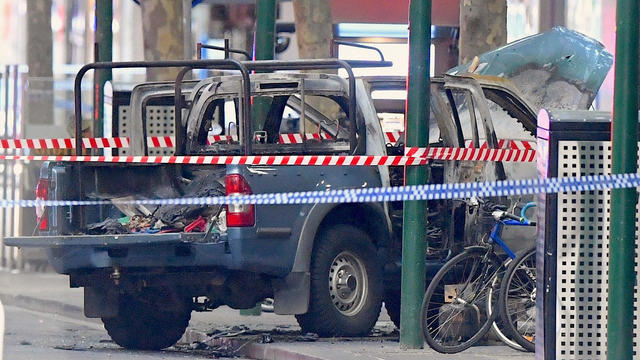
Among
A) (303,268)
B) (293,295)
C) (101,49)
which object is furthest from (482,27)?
(293,295)

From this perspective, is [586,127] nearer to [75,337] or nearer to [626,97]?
[626,97]

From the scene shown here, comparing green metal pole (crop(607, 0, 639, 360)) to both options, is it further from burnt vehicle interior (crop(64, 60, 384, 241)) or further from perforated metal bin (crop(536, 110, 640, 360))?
burnt vehicle interior (crop(64, 60, 384, 241))

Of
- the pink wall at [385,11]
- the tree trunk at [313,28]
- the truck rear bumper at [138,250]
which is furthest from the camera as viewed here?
the pink wall at [385,11]

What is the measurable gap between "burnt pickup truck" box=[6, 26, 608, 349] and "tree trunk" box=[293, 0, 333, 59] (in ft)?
22.3

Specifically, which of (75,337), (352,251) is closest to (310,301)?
(352,251)

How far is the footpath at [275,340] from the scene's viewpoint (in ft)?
38.0

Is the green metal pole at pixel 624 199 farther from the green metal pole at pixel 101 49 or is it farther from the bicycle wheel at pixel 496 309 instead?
the green metal pole at pixel 101 49

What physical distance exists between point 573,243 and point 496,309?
287 cm

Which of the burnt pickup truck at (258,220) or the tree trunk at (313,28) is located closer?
the burnt pickup truck at (258,220)

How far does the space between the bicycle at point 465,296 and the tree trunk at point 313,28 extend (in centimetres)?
870

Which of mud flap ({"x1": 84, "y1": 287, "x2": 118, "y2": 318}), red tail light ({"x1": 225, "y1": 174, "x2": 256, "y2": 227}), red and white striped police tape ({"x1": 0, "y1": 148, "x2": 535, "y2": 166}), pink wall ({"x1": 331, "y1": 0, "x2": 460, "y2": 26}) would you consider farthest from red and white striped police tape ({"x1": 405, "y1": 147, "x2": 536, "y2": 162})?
pink wall ({"x1": 331, "y1": 0, "x2": 460, "y2": 26})

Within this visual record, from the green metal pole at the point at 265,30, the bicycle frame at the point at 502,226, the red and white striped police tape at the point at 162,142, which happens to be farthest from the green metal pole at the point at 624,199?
the green metal pole at the point at 265,30

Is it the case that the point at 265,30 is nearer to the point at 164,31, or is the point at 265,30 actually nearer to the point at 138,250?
the point at 138,250

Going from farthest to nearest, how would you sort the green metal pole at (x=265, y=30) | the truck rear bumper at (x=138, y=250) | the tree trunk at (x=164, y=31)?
the tree trunk at (x=164, y=31) < the green metal pole at (x=265, y=30) < the truck rear bumper at (x=138, y=250)
